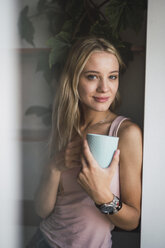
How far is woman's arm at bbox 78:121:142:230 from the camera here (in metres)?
0.53

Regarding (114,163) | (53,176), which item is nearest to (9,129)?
(53,176)

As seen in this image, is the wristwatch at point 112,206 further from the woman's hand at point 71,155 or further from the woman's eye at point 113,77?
the woman's eye at point 113,77

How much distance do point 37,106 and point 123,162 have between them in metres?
0.23

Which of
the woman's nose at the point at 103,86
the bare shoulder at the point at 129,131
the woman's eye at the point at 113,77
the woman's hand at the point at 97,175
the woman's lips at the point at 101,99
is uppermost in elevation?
the woman's eye at the point at 113,77

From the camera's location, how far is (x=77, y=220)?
1.92 ft

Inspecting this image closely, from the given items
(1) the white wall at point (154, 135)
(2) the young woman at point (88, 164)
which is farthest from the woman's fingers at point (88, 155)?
(1) the white wall at point (154, 135)

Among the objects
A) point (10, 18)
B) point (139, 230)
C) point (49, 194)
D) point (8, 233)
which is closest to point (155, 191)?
point (139, 230)

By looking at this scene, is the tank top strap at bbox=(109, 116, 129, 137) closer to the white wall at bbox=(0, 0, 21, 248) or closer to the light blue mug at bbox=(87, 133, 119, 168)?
the light blue mug at bbox=(87, 133, 119, 168)

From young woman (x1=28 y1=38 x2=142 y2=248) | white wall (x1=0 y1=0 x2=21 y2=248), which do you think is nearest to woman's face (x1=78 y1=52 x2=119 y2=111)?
young woman (x1=28 y1=38 x2=142 y2=248)

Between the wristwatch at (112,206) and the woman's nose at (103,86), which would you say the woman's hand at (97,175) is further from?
the woman's nose at (103,86)

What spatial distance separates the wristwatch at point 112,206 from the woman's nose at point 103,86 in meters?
0.23

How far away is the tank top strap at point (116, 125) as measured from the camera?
0.54 meters

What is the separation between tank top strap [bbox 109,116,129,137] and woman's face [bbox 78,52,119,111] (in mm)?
34

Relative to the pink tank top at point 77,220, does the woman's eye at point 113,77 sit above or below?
above
